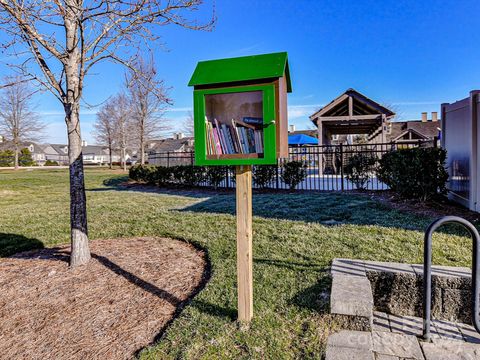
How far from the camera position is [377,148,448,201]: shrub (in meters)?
6.03

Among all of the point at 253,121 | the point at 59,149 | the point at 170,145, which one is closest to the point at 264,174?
the point at 253,121

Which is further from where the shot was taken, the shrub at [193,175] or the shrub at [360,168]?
the shrub at [193,175]

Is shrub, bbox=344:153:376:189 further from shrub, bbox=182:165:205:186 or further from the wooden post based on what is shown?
the wooden post

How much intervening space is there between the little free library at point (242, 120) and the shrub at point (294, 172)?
7.21 m

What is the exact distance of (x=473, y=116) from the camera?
5484mm

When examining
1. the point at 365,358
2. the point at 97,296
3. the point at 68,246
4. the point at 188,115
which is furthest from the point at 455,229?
the point at 188,115

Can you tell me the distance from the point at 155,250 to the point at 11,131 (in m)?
33.7

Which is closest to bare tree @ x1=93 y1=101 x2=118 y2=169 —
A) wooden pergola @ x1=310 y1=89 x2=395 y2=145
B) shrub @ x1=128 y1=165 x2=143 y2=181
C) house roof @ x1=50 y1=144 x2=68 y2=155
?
shrub @ x1=128 y1=165 x2=143 y2=181

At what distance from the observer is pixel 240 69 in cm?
225

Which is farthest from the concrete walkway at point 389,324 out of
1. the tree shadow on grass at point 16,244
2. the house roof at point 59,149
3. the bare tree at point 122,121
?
the house roof at point 59,149

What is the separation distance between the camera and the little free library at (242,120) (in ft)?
7.23

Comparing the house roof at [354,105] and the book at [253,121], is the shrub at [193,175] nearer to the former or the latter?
the house roof at [354,105]

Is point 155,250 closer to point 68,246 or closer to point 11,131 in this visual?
point 68,246

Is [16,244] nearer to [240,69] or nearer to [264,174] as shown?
[240,69]
